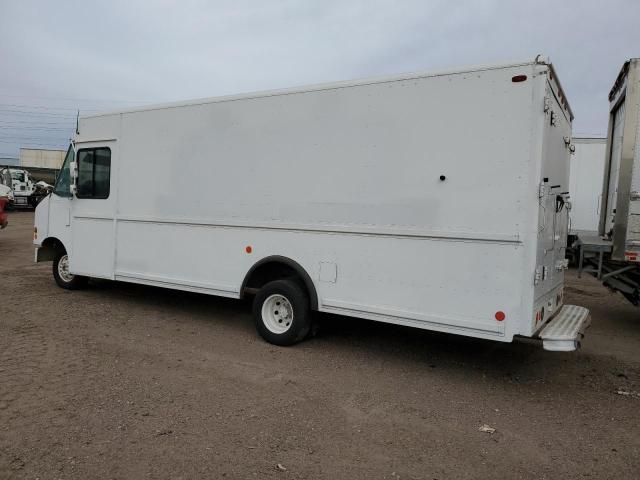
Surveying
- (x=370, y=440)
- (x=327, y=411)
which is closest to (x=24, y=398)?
(x=327, y=411)

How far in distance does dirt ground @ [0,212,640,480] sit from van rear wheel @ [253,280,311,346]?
0.56ft

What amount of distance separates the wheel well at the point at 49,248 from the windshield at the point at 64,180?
0.83 metres

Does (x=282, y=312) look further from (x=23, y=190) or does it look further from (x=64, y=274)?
(x=23, y=190)

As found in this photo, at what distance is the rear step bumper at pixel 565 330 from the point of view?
14.4ft

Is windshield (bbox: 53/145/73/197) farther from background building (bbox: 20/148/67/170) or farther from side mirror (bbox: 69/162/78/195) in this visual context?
background building (bbox: 20/148/67/170)

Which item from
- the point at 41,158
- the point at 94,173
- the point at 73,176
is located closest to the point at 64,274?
the point at 73,176

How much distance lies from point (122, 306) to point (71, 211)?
1784mm

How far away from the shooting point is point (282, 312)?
588 cm

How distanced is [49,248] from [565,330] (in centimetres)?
808

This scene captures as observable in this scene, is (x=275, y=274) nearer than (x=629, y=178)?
Yes

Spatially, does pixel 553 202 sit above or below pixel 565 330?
above

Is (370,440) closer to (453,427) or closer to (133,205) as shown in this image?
(453,427)

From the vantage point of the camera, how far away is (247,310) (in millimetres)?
7523

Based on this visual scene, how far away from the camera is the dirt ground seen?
130 inches
